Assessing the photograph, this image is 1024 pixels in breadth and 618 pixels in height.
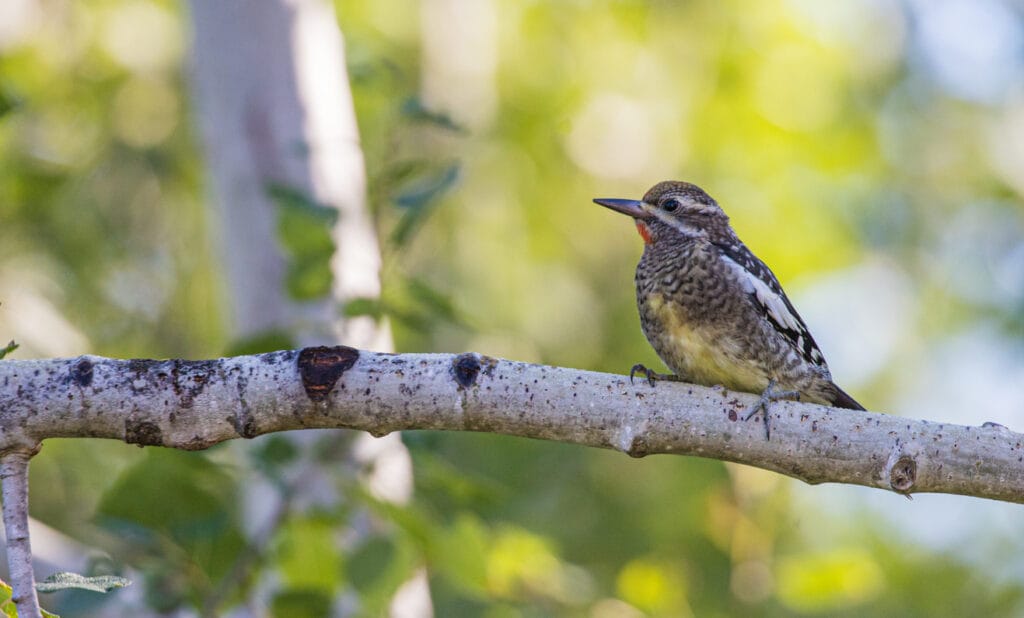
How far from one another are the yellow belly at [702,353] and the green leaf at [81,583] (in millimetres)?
2095

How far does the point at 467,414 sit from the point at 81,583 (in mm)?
836

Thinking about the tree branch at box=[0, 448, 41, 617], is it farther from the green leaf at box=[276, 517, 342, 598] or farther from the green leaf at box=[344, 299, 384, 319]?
the green leaf at box=[276, 517, 342, 598]

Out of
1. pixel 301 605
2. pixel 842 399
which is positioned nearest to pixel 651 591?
pixel 842 399

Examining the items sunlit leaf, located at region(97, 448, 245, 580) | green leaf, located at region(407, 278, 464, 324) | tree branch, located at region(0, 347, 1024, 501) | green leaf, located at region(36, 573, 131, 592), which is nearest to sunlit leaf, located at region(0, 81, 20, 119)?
tree branch, located at region(0, 347, 1024, 501)

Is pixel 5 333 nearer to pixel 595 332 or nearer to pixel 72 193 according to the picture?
pixel 72 193

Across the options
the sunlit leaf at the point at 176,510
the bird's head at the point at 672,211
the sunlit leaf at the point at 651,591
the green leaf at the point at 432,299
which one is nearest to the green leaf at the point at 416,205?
the green leaf at the point at 432,299

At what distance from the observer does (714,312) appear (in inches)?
143

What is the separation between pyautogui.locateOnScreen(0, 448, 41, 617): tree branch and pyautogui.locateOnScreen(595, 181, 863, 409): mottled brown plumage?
6.68 feet

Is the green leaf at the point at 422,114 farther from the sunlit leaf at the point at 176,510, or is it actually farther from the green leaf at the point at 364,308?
the sunlit leaf at the point at 176,510

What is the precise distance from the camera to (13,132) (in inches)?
253

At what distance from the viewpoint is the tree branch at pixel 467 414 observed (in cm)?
224

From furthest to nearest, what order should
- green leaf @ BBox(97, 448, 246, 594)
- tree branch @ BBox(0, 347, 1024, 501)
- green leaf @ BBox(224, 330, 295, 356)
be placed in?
green leaf @ BBox(224, 330, 295, 356) < green leaf @ BBox(97, 448, 246, 594) < tree branch @ BBox(0, 347, 1024, 501)

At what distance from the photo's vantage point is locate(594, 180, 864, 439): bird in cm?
350

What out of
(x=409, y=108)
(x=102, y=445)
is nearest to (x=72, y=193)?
(x=102, y=445)
